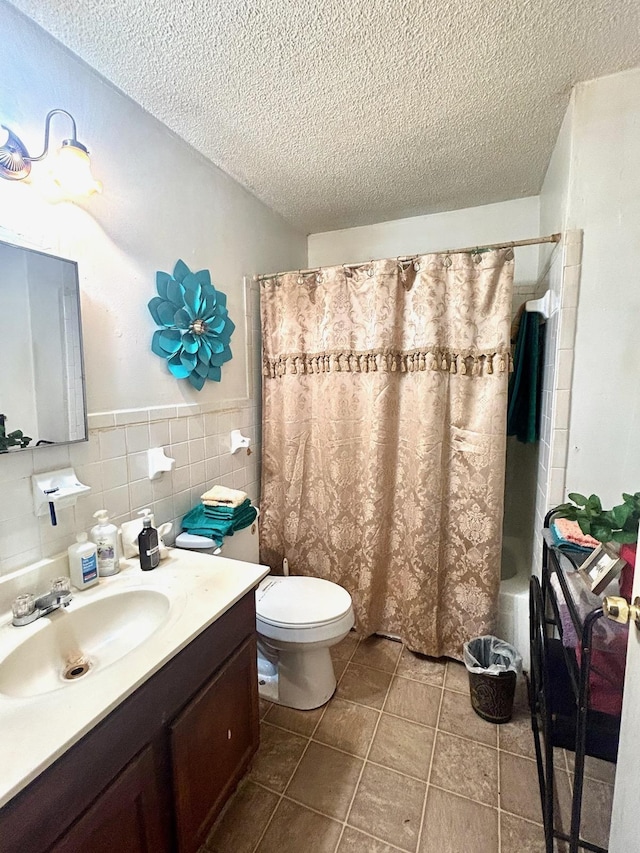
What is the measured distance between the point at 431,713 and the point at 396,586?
1.70ft

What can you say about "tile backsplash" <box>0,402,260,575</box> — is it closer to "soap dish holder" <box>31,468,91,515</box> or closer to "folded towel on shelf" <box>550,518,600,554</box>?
"soap dish holder" <box>31,468,91,515</box>

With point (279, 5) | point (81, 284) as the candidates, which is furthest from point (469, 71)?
point (81, 284)

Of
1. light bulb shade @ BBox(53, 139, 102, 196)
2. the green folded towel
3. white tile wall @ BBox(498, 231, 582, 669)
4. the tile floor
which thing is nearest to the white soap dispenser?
the tile floor

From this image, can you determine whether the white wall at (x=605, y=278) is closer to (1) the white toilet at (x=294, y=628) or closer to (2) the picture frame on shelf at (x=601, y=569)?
(2) the picture frame on shelf at (x=601, y=569)

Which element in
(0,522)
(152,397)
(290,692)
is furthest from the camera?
(290,692)

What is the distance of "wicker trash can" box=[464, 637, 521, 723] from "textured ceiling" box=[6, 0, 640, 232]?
2096 mm

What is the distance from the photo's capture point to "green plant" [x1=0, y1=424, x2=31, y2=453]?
1003mm

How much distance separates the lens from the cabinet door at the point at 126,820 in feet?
2.29

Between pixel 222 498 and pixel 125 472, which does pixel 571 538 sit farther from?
pixel 125 472

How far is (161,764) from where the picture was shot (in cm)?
88

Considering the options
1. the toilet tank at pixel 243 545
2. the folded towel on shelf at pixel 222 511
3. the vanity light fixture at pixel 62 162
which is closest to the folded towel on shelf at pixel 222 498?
the folded towel on shelf at pixel 222 511

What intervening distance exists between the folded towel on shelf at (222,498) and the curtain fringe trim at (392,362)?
27.6 inches

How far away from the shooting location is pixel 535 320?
5.90 feet

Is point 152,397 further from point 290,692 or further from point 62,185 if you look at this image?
point 290,692
